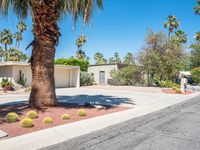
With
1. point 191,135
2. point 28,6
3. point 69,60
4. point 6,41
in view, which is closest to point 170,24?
point 69,60

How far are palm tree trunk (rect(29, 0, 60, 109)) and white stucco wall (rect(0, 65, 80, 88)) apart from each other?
624 inches

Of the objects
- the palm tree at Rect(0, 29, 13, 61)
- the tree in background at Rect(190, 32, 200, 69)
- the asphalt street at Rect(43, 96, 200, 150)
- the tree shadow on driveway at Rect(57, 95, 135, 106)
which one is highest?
the palm tree at Rect(0, 29, 13, 61)

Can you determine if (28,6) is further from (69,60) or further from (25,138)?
(69,60)

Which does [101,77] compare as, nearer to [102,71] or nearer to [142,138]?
[102,71]

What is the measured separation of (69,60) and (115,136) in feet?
94.4

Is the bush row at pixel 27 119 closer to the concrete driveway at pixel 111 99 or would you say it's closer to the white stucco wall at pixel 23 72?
the concrete driveway at pixel 111 99

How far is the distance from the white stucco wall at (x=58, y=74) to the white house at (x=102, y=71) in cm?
644

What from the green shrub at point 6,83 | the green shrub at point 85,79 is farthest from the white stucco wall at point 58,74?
the green shrub at point 85,79

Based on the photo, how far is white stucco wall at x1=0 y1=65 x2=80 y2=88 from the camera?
27016mm

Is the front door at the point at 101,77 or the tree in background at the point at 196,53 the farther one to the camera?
the tree in background at the point at 196,53

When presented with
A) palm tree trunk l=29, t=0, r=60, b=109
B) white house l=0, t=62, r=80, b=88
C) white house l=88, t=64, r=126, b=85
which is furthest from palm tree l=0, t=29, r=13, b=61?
palm tree trunk l=29, t=0, r=60, b=109

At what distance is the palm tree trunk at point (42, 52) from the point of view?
11.8m

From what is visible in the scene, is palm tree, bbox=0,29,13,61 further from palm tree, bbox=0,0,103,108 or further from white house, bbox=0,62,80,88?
palm tree, bbox=0,0,103,108

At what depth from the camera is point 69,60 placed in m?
35.9
